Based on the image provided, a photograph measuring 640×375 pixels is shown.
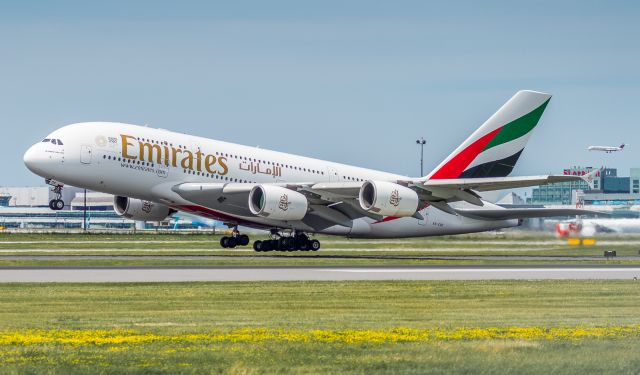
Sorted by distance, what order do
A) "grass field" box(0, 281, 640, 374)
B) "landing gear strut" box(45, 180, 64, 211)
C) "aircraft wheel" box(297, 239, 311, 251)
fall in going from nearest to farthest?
1. "grass field" box(0, 281, 640, 374)
2. "landing gear strut" box(45, 180, 64, 211)
3. "aircraft wheel" box(297, 239, 311, 251)

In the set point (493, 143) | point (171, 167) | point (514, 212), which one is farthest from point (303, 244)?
point (514, 212)

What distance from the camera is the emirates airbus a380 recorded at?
47.6 meters

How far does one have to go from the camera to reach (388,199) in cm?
4738

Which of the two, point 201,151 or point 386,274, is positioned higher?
point 201,151

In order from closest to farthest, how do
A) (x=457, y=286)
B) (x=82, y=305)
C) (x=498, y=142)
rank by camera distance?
(x=82, y=305) → (x=457, y=286) → (x=498, y=142)

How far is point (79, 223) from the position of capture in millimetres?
194750

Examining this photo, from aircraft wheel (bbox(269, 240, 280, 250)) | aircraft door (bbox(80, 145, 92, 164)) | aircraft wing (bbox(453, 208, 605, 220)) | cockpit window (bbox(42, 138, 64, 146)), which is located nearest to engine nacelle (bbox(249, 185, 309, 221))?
aircraft wheel (bbox(269, 240, 280, 250))

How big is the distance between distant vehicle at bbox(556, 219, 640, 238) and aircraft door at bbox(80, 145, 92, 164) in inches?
1059

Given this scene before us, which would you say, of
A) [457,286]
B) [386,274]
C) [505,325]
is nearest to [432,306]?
[505,325]

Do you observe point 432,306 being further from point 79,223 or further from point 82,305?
point 79,223

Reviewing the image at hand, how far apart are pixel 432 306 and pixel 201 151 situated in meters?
28.4

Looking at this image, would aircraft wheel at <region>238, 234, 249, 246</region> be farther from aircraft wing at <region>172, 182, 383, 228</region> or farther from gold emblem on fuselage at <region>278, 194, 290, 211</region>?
gold emblem on fuselage at <region>278, 194, 290, 211</region>

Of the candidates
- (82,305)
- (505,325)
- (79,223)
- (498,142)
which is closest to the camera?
(505,325)

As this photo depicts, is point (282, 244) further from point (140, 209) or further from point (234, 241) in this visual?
point (140, 209)
